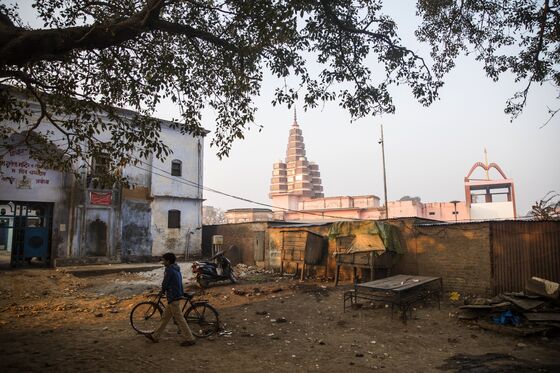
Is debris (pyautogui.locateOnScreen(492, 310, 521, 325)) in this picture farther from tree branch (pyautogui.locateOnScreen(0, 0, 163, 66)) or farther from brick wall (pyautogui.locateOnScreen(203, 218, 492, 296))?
tree branch (pyautogui.locateOnScreen(0, 0, 163, 66))

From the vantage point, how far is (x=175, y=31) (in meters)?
6.28

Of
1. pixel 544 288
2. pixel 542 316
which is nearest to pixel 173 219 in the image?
pixel 544 288

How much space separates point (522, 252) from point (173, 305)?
963cm

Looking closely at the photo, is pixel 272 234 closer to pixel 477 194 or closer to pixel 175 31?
pixel 175 31

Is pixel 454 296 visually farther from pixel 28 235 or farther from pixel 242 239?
pixel 28 235

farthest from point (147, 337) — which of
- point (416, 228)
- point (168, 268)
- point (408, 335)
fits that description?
point (416, 228)

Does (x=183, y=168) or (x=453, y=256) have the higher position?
(x=183, y=168)

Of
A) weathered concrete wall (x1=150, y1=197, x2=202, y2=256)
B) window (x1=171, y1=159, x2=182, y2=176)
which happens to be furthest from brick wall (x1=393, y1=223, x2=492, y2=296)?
window (x1=171, y1=159, x2=182, y2=176)

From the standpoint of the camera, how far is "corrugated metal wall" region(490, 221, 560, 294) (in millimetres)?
9773

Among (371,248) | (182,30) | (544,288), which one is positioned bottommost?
(544,288)

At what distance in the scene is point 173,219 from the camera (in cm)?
2312

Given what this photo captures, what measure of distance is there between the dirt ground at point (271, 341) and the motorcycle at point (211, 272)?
1284 millimetres

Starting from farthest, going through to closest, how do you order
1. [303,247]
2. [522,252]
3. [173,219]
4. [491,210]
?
[491,210], [173,219], [303,247], [522,252]

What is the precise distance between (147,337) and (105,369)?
1498 mm
